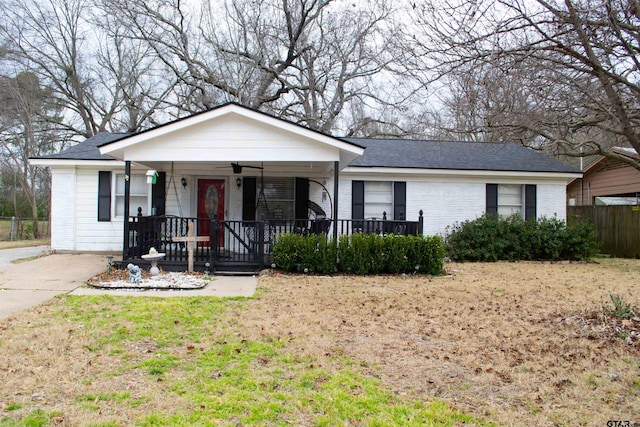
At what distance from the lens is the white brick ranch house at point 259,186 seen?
380 inches

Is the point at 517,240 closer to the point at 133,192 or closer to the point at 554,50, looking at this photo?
the point at 554,50

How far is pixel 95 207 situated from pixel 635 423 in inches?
513

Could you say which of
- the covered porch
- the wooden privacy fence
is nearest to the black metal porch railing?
the covered porch

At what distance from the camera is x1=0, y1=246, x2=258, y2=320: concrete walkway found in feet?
22.7

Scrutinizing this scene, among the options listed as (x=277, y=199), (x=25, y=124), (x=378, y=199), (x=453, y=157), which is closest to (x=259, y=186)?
(x=277, y=199)

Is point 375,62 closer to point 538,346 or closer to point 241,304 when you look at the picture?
point 241,304

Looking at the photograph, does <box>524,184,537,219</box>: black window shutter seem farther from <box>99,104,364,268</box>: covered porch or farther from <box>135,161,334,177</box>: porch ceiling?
<box>99,104,364,268</box>: covered porch

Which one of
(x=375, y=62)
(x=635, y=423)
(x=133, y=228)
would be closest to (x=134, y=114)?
(x=375, y=62)

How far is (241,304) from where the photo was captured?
6.78 meters

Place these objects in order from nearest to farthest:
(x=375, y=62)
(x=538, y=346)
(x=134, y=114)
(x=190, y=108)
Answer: (x=538, y=346)
(x=375, y=62)
(x=190, y=108)
(x=134, y=114)

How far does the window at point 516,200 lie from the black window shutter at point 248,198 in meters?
7.61

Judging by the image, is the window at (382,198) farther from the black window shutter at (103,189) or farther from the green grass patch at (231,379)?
the green grass patch at (231,379)

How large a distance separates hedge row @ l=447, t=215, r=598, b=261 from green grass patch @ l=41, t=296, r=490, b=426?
8.80m

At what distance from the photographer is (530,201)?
46.2ft
